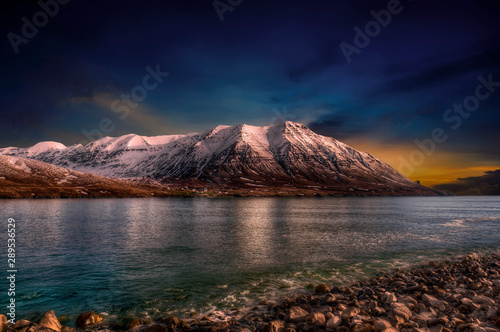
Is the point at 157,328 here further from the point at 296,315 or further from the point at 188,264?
the point at 188,264

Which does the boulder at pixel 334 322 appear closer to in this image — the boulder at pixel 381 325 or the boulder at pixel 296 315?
the boulder at pixel 296 315

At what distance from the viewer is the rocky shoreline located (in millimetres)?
12633

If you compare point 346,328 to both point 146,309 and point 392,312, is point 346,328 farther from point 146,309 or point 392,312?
point 146,309

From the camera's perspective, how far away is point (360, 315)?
13859 millimetres

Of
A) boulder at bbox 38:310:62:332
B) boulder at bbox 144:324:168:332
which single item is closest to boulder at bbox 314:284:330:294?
boulder at bbox 144:324:168:332

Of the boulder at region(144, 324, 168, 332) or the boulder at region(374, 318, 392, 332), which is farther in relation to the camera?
the boulder at region(144, 324, 168, 332)

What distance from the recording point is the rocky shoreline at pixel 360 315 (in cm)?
1263

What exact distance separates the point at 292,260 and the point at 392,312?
49.0ft

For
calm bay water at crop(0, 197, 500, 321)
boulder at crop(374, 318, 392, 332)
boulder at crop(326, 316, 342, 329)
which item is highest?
boulder at crop(374, 318, 392, 332)

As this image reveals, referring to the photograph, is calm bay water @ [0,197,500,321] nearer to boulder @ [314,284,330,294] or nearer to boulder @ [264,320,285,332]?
boulder @ [314,284,330,294]

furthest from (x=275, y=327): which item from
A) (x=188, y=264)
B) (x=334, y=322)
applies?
(x=188, y=264)

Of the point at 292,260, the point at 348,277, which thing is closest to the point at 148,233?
the point at 292,260

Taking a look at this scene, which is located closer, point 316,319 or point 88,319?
point 316,319

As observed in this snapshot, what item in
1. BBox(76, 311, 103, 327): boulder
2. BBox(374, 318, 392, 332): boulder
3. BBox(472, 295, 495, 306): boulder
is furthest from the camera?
BBox(472, 295, 495, 306): boulder
